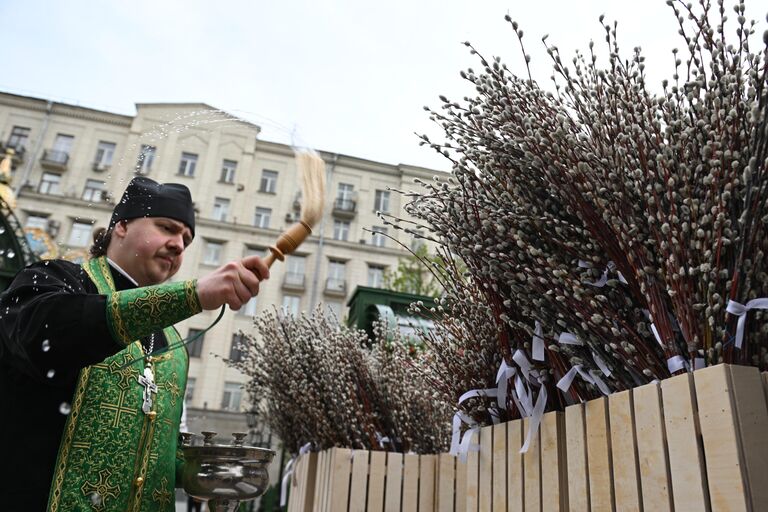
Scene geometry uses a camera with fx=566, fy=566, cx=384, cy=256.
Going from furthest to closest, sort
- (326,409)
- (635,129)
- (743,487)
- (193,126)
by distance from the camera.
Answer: (326,409), (193,126), (635,129), (743,487)

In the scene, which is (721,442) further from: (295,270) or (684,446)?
(295,270)

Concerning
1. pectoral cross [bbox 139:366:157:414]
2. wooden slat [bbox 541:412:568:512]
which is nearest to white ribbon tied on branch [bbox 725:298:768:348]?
wooden slat [bbox 541:412:568:512]

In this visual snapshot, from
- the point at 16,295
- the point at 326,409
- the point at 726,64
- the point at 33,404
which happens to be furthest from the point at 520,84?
the point at 326,409

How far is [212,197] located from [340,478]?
84.8 inches

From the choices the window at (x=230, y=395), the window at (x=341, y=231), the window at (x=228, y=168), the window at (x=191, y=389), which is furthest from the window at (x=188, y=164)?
the window at (x=230, y=395)

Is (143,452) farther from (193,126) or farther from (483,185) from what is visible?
(483,185)

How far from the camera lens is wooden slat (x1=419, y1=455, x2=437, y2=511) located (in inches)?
125

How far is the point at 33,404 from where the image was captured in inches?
78.4

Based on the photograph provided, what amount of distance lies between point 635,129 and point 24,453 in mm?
2202

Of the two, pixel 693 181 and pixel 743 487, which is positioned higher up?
pixel 693 181

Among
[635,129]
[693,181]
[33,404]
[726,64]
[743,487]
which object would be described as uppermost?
[726,64]

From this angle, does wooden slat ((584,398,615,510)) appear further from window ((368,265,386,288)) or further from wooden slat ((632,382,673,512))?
window ((368,265,386,288))

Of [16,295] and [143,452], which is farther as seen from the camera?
[143,452]

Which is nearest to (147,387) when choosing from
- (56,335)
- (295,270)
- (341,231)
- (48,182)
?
(56,335)
